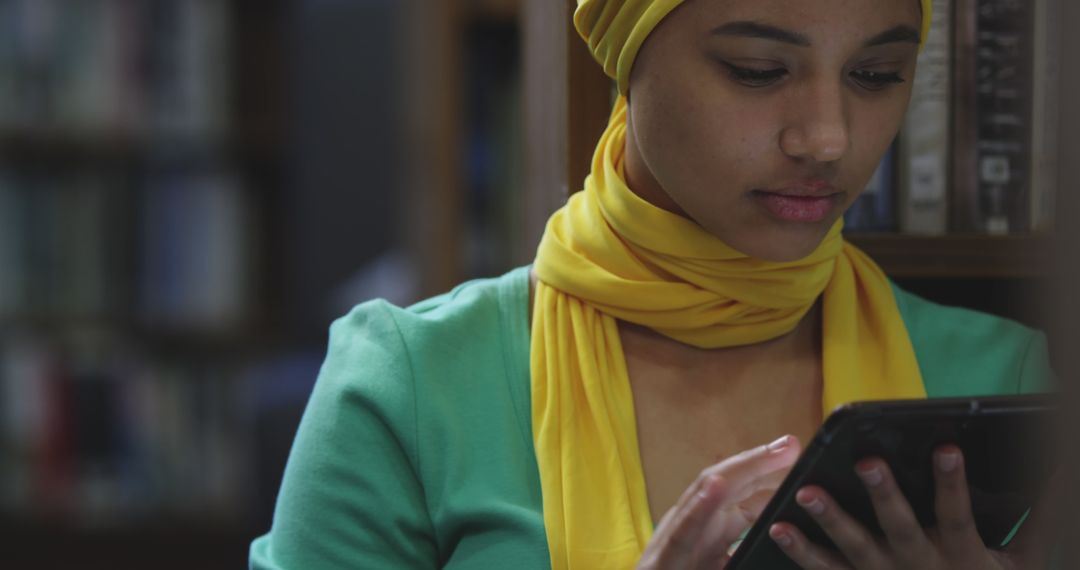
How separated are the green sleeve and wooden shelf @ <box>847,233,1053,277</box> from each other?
0.45m

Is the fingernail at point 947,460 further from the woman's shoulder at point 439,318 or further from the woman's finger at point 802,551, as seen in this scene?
the woman's shoulder at point 439,318

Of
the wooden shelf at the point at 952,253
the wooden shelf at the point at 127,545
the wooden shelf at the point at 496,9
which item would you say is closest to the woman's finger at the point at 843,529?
the wooden shelf at the point at 952,253

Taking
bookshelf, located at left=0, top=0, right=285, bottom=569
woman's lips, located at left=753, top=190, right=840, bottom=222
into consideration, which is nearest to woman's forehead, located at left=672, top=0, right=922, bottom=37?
woman's lips, located at left=753, top=190, right=840, bottom=222

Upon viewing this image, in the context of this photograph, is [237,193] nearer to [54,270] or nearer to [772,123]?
[54,270]

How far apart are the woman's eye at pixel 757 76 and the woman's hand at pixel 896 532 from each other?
0.88ft

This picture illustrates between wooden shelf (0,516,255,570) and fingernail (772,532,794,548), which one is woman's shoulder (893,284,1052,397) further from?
wooden shelf (0,516,255,570)

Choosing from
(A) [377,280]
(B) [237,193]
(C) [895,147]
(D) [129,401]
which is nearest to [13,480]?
(D) [129,401]

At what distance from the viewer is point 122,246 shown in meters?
2.67

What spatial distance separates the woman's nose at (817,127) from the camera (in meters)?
0.88

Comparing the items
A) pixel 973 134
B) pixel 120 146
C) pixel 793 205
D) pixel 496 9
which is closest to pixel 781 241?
pixel 793 205

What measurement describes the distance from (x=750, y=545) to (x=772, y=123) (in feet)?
0.91

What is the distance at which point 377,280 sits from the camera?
313cm

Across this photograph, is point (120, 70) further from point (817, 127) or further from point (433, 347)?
point (817, 127)

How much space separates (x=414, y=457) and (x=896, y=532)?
1.16 ft
